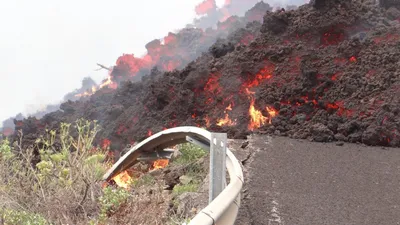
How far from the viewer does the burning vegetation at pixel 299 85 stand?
328 inches

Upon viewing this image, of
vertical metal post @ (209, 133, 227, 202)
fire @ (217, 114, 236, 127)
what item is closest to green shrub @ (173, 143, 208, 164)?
fire @ (217, 114, 236, 127)

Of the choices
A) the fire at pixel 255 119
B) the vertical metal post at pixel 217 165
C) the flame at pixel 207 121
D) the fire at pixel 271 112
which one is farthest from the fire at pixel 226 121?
the vertical metal post at pixel 217 165

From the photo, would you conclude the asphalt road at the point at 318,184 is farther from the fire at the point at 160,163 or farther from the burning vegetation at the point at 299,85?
the fire at the point at 160,163

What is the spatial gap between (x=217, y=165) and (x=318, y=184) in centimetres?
159

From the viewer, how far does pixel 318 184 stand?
5.12 metres

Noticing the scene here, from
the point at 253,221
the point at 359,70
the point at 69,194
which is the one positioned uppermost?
the point at 69,194

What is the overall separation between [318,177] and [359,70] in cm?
484

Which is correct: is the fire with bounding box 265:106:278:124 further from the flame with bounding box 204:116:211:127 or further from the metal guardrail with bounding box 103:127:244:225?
the metal guardrail with bounding box 103:127:244:225

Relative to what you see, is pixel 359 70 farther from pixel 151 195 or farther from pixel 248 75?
pixel 151 195

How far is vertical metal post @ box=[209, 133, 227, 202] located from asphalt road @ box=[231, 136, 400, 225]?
0.37 meters

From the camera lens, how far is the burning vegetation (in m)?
8.34

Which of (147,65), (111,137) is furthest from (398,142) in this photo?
(147,65)

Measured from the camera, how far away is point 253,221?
13.4 ft

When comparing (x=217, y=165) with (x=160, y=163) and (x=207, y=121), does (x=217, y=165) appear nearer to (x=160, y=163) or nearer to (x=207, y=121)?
(x=160, y=163)
